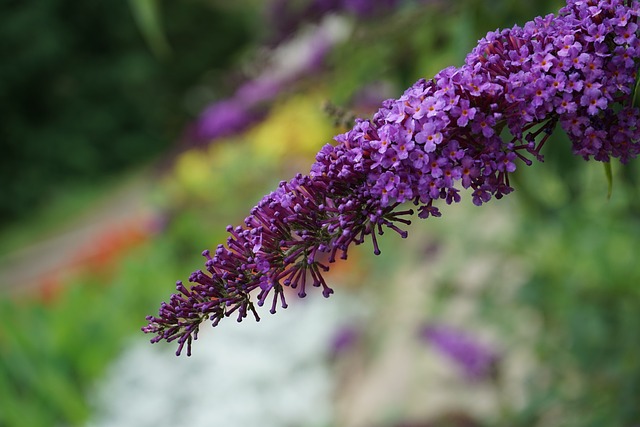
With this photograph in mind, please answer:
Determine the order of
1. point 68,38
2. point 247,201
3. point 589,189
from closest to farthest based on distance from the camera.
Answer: point 589,189
point 247,201
point 68,38

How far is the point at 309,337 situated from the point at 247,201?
2.38 m

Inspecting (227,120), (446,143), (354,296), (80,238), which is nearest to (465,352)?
(227,120)

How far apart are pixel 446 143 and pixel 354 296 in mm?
3752

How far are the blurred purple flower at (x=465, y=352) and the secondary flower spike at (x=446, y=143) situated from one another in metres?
1.70

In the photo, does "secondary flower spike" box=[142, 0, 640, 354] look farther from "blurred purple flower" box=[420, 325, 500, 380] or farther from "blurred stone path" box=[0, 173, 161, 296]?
"blurred stone path" box=[0, 173, 161, 296]

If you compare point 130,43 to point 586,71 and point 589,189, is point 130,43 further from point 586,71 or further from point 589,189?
point 586,71

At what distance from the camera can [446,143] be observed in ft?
2.46

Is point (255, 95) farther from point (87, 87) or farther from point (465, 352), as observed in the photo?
point (87, 87)

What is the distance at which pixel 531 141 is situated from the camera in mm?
777

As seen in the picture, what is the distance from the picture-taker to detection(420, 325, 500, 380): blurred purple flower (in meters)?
2.39

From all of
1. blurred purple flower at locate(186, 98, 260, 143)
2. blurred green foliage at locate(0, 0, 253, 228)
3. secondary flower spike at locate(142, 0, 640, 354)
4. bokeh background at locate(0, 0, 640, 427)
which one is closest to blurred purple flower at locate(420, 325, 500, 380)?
bokeh background at locate(0, 0, 640, 427)

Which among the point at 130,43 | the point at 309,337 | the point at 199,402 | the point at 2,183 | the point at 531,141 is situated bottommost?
the point at 531,141

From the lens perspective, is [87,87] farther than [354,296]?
Yes

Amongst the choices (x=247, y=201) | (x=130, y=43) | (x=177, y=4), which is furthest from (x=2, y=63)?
(x=247, y=201)
